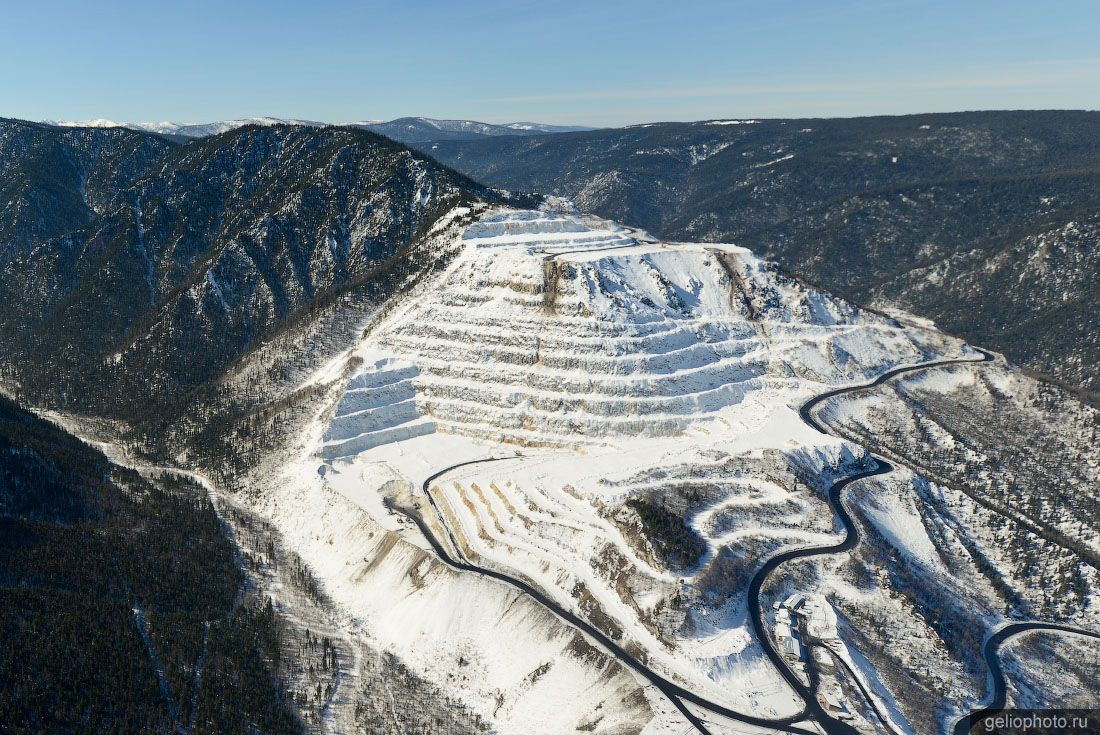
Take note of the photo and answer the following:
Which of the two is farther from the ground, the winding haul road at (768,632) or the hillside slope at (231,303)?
the hillside slope at (231,303)

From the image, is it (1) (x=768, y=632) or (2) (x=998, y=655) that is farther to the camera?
(2) (x=998, y=655)

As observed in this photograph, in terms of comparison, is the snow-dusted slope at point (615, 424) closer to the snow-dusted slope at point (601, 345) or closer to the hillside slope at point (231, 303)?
the snow-dusted slope at point (601, 345)

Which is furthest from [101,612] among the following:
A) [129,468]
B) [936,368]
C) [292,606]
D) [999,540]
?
[936,368]

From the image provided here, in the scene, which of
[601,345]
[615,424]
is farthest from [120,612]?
[601,345]

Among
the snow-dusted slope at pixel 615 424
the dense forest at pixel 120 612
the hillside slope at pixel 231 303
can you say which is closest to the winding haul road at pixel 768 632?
the snow-dusted slope at pixel 615 424

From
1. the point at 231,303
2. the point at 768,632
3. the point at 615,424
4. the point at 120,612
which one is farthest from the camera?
the point at 231,303

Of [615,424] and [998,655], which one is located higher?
[615,424]

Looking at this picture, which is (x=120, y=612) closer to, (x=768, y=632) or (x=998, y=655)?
(x=768, y=632)

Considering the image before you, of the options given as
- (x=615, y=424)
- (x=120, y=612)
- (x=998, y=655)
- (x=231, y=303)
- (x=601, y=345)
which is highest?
(x=231, y=303)

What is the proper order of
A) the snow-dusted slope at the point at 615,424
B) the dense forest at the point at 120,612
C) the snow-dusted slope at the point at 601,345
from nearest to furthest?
the dense forest at the point at 120,612 → the snow-dusted slope at the point at 615,424 → the snow-dusted slope at the point at 601,345
